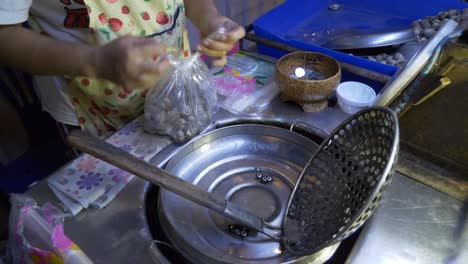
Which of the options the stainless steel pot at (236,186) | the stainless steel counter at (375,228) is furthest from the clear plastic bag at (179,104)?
the stainless steel counter at (375,228)

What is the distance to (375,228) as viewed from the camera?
61 cm

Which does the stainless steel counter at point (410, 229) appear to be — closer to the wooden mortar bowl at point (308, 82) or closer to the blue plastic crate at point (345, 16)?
the wooden mortar bowl at point (308, 82)

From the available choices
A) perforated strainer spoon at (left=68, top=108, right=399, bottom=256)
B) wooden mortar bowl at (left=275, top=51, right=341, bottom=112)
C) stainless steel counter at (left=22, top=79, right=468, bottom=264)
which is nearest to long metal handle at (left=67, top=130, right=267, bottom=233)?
perforated strainer spoon at (left=68, top=108, right=399, bottom=256)

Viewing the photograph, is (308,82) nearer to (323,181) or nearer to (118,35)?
(323,181)

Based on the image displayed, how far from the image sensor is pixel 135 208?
0.67 m

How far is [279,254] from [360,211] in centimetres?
20

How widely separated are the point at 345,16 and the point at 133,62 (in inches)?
51.3

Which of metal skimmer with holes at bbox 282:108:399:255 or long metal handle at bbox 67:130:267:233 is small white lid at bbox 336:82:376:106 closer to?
metal skimmer with holes at bbox 282:108:399:255

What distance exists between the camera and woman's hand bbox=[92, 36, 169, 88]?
1.65 feet

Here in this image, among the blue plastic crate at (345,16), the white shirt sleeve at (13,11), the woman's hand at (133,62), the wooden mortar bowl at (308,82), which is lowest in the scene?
the blue plastic crate at (345,16)

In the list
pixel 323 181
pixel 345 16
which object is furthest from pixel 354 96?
pixel 345 16

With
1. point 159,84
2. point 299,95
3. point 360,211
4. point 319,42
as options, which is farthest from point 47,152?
point 360,211

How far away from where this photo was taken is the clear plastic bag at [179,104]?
0.81m

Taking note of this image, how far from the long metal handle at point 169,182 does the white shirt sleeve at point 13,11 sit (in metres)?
0.27
